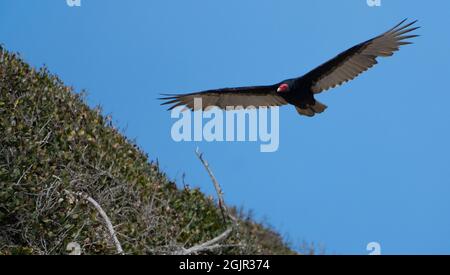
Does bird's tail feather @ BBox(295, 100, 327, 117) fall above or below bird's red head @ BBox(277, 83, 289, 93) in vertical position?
below

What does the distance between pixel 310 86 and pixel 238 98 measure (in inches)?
39.6

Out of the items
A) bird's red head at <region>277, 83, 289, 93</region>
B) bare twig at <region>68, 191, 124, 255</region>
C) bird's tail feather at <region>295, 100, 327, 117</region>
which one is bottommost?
bare twig at <region>68, 191, 124, 255</region>

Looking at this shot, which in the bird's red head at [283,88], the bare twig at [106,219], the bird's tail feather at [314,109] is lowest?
the bare twig at [106,219]

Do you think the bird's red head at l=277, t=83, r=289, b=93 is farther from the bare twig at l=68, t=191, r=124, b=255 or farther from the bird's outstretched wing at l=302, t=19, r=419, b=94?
the bare twig at l=68, t=191, r=124, b=255

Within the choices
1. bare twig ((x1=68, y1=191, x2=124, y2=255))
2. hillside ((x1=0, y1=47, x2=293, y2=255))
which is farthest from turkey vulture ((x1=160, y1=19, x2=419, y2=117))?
bare twig ((x1=68, y1=191, x2=124, y2=255))

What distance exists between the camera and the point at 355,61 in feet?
31.1

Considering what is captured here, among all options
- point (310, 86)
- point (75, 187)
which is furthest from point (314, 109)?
point (75, 187)

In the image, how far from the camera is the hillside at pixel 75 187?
22.8ft

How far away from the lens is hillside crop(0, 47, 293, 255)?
694 cm

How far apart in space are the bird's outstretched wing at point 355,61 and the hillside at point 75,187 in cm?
189

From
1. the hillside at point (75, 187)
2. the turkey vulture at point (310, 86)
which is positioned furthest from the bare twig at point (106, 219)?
the turkey vulture at point (310, 86)

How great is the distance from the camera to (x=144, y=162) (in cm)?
929

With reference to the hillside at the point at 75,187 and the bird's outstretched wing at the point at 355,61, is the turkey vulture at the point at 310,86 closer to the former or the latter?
the bird's outstretched wing at the point at 355,61
